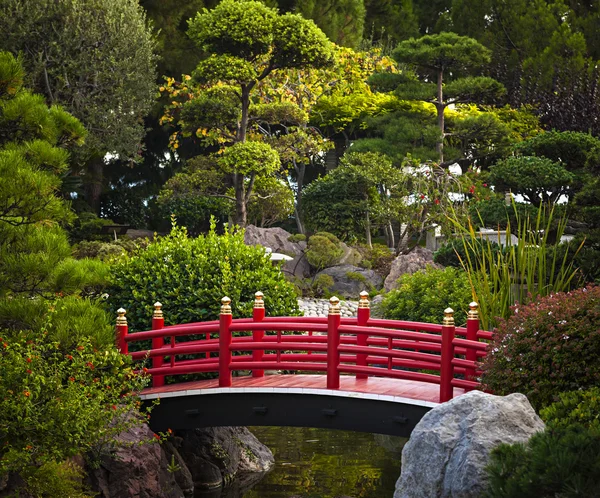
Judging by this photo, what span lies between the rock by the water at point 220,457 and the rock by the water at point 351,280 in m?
7.68

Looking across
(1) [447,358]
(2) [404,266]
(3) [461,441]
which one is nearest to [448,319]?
(1) [447,358]

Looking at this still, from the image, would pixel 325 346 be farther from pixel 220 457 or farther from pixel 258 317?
pixel 220 457

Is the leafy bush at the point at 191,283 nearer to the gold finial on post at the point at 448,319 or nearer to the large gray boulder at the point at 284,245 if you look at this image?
the gold finial on post at the point at 448,319

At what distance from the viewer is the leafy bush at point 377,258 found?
20764 mm

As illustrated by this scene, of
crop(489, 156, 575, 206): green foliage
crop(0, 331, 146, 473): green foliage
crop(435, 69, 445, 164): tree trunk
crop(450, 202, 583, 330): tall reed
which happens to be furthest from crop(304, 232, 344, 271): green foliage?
crop(0, 331, 146, 473): green foliage

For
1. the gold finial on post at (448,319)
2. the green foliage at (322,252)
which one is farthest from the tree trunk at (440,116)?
the gold finial on post at (448,319)

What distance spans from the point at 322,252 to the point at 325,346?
1024 cm

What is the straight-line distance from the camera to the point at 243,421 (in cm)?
1059

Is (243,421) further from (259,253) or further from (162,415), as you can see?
(259,253)

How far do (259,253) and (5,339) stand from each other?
3.48 meters

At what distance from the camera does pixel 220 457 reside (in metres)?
12.3

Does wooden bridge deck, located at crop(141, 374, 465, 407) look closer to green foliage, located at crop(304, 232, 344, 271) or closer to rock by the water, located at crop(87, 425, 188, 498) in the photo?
rock by the water, located at crop(87, 425, 188, 498)

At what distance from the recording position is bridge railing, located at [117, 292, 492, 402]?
966 cm

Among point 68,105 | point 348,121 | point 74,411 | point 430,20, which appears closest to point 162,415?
point 74,411
